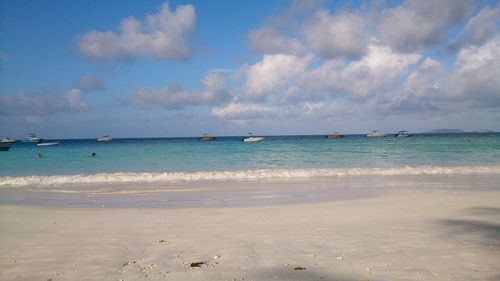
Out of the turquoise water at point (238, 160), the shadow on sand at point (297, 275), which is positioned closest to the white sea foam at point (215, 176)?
the turquoise water at point (238, 160)

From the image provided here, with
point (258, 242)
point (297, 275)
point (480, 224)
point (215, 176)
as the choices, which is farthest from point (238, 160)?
point (297, 275)

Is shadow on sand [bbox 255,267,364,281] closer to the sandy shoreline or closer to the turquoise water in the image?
the sandy shoreline

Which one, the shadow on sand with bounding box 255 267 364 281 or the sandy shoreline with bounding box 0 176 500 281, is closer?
the shadow on sand with bounding box 255 267 364 281

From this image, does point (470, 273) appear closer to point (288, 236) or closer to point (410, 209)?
point (288, 236)

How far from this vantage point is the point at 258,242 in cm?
864

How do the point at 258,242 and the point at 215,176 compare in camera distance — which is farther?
the point at 215,176

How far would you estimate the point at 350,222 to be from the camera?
10766 millimetres

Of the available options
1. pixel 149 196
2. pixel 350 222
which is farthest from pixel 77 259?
pixel 149 196

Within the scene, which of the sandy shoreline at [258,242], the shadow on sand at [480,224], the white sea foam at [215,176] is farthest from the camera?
the white sea foam at [215,176]

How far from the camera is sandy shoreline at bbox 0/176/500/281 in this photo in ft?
21.8

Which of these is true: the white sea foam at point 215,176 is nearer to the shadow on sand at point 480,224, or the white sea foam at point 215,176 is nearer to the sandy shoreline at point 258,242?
the sandy shoreline at point 258,242

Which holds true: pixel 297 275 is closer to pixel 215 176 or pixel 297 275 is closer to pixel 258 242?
pixel 258 242

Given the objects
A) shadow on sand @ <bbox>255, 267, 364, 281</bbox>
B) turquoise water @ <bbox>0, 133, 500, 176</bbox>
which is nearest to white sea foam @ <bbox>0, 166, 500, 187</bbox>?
turquoise water @ <bbox>0, 133, 500, 176</bbox>

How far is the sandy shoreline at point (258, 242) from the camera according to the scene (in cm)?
664
